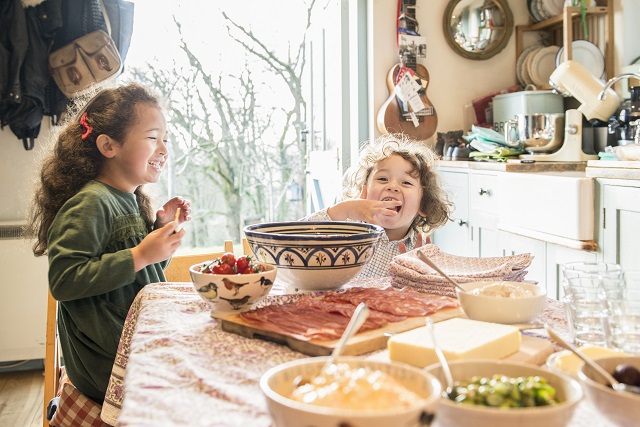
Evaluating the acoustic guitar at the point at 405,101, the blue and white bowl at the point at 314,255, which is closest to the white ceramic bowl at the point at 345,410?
the blue and white bowl at the point at 314,255

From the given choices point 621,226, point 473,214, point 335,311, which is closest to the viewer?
point 335,311

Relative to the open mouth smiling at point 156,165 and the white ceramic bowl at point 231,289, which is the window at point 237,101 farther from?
the white ceramic bowl at point 231,289

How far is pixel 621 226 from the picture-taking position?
227 centimetres

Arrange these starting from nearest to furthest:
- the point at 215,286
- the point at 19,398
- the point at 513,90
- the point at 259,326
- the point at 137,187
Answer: the point at 259,326
the point at 215,286
the point at 137,187
the point at 19,398
the point at 513,90

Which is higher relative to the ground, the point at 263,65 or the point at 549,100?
the point at 263,65

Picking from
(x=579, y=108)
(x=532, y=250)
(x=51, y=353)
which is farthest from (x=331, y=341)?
(x=579, y=108)

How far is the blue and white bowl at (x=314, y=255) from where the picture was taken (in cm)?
115

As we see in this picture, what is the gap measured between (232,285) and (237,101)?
436 cm

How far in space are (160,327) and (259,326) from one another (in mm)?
180

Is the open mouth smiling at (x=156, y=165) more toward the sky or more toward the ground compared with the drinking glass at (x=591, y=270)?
more toward the sky

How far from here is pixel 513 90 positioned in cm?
377

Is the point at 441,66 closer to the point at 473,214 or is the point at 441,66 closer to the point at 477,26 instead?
the point at 477,26

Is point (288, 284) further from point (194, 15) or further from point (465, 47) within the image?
point (194, 15)

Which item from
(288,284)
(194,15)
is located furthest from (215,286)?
(194,15)
